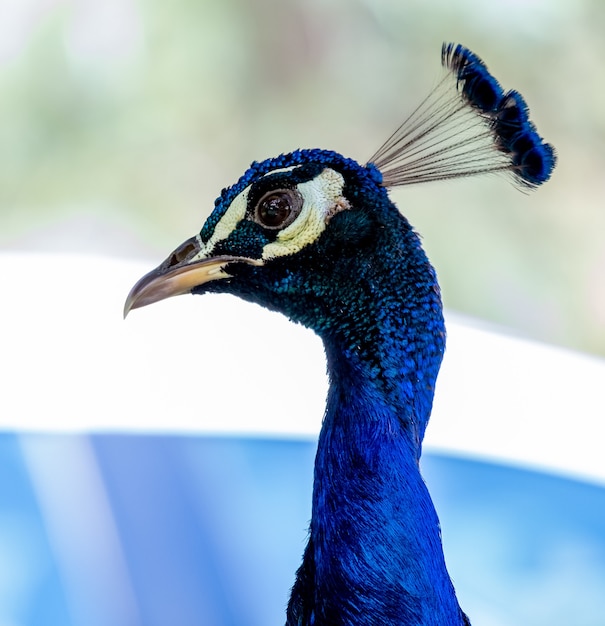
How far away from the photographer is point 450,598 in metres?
0.96

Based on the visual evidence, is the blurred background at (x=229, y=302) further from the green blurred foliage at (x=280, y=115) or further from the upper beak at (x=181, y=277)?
the upper beak at (x=181, y=277)

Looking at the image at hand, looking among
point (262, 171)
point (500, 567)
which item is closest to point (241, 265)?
point (262, 171)

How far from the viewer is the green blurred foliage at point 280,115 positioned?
3.90 meters

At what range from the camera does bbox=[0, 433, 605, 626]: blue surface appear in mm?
1997

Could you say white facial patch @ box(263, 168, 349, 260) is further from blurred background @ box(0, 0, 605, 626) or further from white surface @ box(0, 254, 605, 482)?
white surface @ box(0, 254, 605, 482)

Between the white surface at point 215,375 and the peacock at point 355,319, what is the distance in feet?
4.67

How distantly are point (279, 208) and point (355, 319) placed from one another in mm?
139

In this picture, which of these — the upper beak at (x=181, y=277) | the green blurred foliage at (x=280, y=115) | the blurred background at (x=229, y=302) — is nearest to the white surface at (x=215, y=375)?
the blurred background at (x=229, y=302)

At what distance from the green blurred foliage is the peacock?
2835mm

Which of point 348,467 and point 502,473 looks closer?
point 348,467

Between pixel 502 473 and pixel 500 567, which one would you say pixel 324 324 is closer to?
pixel 500 567

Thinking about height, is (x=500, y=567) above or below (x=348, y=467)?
above

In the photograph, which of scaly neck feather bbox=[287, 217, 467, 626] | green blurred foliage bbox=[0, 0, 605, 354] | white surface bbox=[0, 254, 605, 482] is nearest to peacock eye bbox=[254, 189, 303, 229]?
scaly neck feather bbox=[287, 217, 467, 626]

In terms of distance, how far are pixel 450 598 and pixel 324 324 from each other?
1.04 feet
